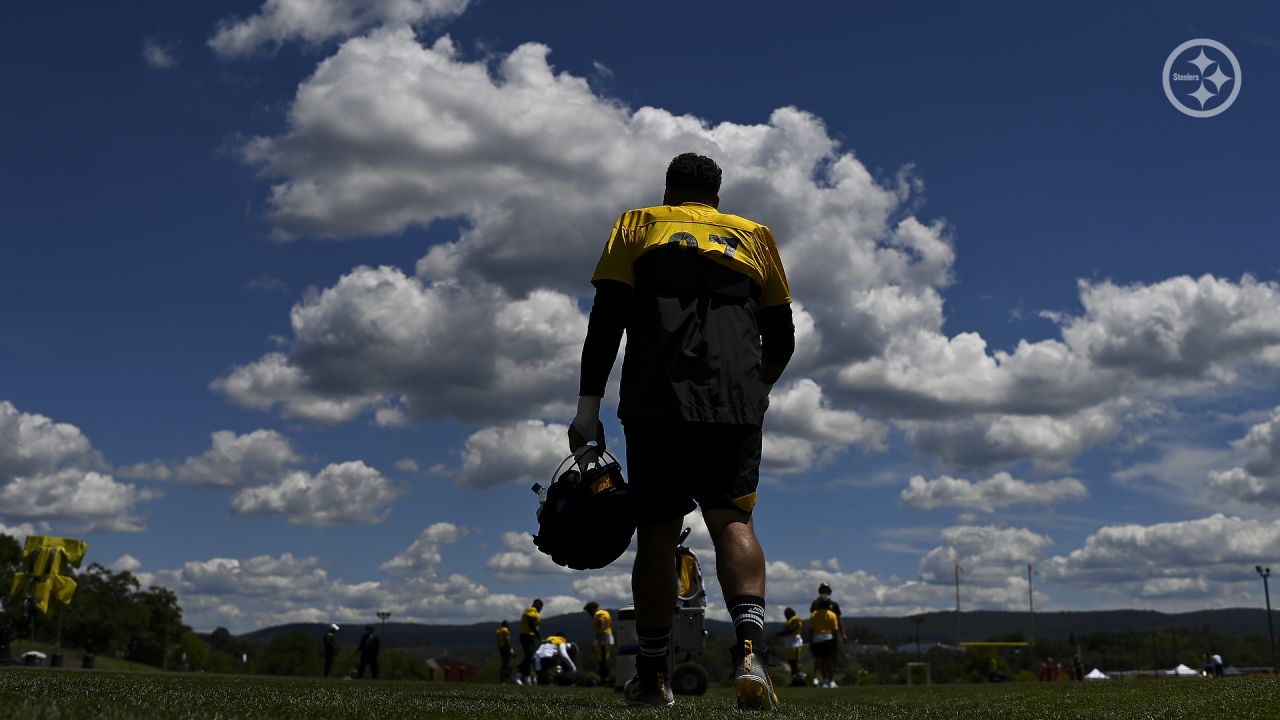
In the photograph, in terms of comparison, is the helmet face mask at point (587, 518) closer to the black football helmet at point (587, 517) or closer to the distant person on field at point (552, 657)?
the black football helmet at point (587, 517)

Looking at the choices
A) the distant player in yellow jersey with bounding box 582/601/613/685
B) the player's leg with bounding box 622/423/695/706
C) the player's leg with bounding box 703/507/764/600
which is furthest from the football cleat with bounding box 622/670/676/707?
the distant player in yellow jersey with bounding box 582/601/613/685

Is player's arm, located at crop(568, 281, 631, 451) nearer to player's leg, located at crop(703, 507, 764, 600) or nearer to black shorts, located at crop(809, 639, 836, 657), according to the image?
player's leg, located at crop(703, 507, 764, 600)

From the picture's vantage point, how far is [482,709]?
12.8ft

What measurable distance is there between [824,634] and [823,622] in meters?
0.23

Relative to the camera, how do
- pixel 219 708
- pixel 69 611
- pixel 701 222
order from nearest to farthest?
pixel 219 708 < pixel 701 222 < pixel 69 611

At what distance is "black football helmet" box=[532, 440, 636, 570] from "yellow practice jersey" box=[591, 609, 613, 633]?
19.9m

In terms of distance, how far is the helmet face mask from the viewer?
173 inches

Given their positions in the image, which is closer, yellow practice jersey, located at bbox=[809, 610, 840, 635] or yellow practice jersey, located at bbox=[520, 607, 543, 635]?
yellow practice jersey, located at bbox=[809, 610, 840, 635]

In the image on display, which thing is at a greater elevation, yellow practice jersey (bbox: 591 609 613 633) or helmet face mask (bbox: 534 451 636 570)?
helmet face mask (bbox: 534 451 636 570)

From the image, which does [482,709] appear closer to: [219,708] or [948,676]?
[219,708]

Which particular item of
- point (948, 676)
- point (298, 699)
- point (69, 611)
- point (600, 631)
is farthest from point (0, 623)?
point (69, 611)

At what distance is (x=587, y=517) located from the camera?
14.4 ft

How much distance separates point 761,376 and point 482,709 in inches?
71.8

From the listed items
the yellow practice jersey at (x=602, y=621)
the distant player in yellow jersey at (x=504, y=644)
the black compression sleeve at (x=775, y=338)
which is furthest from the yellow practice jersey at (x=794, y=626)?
the black compression sleeve at (x=775, y=338)
